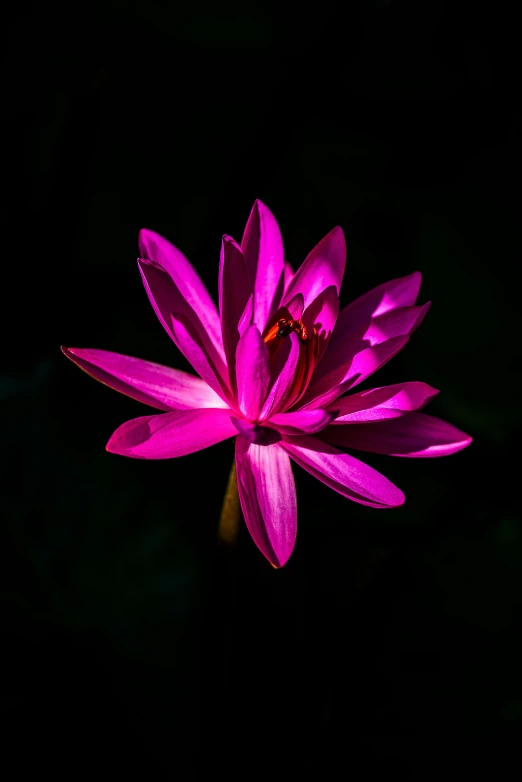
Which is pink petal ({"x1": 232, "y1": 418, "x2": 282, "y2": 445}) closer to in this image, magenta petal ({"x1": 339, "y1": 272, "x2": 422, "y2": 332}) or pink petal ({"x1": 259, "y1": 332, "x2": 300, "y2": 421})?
pink petal ({"x1": 259, "y1": 332, "x2": 300, "y2": 421})

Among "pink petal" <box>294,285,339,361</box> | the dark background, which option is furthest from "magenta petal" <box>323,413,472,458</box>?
the dark background

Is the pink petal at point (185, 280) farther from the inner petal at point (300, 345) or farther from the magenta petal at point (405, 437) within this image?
the magenta petal at point (405, 437)

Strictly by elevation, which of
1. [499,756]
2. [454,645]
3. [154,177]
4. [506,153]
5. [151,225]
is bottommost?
[499,756]

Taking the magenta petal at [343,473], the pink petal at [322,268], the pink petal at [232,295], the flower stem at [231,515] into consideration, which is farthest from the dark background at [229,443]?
the pink petal at [322,268]

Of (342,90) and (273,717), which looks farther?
(342,90)

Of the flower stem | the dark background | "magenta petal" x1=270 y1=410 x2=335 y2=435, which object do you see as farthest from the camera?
the dark background

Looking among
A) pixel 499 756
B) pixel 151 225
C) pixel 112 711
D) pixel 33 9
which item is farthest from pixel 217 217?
pixel 499 756

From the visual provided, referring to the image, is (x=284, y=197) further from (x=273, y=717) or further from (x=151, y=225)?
(x=273, y=717)
